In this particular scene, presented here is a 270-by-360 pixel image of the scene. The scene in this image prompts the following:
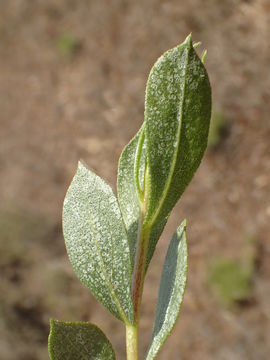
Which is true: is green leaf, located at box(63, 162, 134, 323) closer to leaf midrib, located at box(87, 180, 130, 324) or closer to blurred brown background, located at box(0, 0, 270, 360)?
leaf midrib, located at box(87, 180, 130, 324)

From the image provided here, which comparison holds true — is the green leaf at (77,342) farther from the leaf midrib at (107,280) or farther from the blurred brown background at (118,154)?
the blurred brown background at (118,154)

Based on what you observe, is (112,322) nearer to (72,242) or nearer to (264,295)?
(264,295)

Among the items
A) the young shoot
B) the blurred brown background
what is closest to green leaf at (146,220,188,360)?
the young shoot

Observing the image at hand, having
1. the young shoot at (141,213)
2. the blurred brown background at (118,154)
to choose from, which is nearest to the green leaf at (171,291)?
the young shoot at (141,213)

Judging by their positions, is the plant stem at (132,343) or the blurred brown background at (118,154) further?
the blurred brown background at (118,154)

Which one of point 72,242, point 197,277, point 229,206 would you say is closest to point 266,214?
point 229,206
